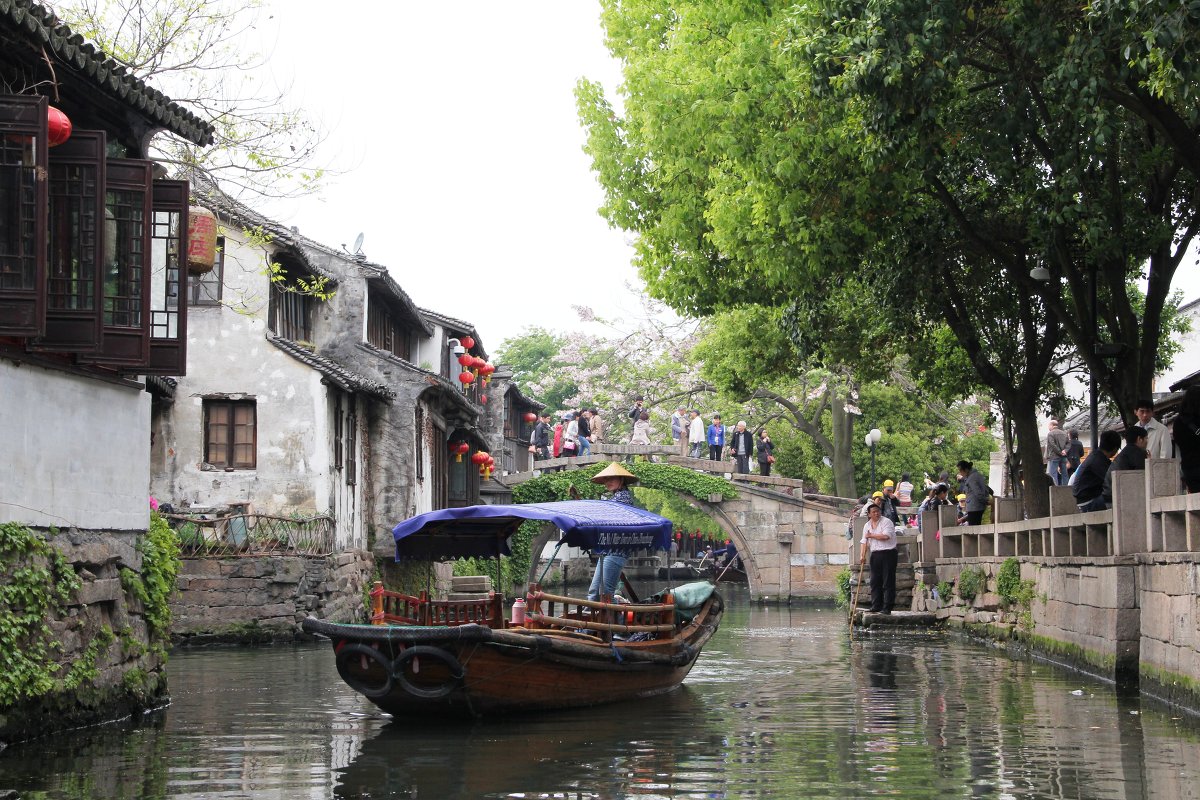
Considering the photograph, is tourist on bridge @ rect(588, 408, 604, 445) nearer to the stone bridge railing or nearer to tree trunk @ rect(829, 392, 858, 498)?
tree trunk @ rect(829, 392, 858, 498)

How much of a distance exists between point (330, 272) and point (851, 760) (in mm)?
19116

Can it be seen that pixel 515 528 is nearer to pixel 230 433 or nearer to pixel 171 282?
pixel 171 282

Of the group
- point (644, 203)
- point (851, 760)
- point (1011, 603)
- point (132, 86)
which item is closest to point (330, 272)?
point (644, 203)

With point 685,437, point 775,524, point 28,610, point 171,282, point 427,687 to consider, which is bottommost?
point 427,687

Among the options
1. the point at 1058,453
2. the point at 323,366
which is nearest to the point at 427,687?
the point at 323,366

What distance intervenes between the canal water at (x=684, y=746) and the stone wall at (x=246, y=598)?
5301 millimetres

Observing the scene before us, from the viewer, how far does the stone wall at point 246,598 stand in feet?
69.9

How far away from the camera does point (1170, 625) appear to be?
39.4 feet

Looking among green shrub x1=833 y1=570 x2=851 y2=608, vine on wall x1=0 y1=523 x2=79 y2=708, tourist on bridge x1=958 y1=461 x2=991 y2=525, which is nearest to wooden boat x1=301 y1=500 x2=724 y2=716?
vine on wall x1=0 y1=523 x2=79 y2=708

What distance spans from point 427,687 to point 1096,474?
7605 millimetres

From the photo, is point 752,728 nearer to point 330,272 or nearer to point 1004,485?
point 330,272

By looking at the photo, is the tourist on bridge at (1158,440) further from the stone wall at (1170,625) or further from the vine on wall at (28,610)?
the vine on wall at (28,610)

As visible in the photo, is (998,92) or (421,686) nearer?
(421,686)

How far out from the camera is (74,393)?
11.2m
